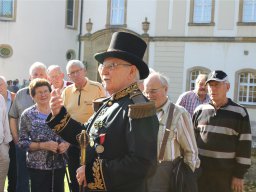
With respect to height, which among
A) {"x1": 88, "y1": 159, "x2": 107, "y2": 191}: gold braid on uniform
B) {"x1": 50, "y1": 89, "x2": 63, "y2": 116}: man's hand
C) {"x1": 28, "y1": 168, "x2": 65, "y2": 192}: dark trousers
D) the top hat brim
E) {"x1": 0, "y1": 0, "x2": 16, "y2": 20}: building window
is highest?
{"x1": 0, "y1": 0, "x2": 16, "y2": 20}: building window

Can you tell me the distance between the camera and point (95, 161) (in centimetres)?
255

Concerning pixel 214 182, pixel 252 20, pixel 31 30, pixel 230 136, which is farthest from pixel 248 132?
pixel 31 30

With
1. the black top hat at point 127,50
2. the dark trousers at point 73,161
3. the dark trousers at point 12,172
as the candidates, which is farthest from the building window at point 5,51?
the black top hat at point 127,50

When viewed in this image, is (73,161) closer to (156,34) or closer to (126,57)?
(126,57)

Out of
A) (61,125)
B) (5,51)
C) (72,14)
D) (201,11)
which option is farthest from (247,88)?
(61,125)

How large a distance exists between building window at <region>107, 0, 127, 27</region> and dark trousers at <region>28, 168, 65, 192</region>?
17.7 metres

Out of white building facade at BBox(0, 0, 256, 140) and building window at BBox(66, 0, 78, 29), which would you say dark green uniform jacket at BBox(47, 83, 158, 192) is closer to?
white building facade at BBox(0, 0, 256, 140)

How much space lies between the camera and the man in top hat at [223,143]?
4.26 metres

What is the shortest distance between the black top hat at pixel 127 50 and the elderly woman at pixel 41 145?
6.32 ft

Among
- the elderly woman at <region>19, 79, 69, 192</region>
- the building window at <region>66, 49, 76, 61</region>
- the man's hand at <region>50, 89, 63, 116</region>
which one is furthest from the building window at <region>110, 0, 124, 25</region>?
the man's hand at <region>50, 89, 63, 116</region>

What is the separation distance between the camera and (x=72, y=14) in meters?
23.0

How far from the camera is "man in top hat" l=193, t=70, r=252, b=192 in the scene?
426cm

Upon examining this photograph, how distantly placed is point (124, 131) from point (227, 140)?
82.0 inches

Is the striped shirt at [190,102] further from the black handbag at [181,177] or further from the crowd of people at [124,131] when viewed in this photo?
the black handbag at [181,177]
